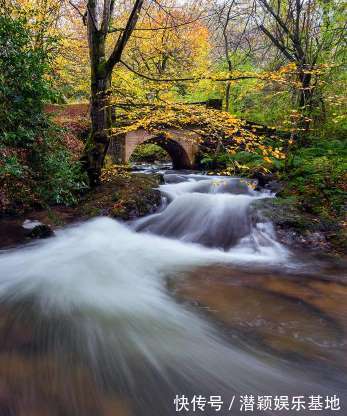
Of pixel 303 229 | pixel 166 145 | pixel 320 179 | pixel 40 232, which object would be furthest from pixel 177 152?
pixel 40 232

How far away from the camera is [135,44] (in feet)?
49.4

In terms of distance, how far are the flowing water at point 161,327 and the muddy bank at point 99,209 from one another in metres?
0.54

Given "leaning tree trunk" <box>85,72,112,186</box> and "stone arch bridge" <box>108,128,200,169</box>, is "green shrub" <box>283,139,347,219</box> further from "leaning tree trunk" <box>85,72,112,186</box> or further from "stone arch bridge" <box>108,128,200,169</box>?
"leaning tree trunk" <box>85,72,112,186</box>

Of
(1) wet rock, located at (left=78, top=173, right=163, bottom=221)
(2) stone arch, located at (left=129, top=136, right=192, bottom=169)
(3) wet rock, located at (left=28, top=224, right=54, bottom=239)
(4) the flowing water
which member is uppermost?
(2) stone arch, located at (left=129, top=136, right=192, bottom=169)

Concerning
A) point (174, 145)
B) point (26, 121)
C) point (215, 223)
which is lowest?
point (215, 223)

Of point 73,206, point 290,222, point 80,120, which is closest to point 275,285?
point 290,222

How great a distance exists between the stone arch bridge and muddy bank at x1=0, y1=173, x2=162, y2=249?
6.72 ft

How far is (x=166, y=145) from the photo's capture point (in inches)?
610

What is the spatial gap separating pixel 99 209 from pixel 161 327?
196 inches

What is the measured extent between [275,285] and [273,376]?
7.29ft

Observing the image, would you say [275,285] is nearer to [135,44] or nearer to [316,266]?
[316,266]

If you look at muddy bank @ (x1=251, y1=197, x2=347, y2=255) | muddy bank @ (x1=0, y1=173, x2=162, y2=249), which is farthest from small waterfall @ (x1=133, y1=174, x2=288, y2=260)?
muddy bank @ (x1=0, y1=173, x2=162, y2=249)

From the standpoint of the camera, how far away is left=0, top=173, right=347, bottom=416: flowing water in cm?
248

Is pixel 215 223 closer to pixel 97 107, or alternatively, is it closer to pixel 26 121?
pixel 97 107
